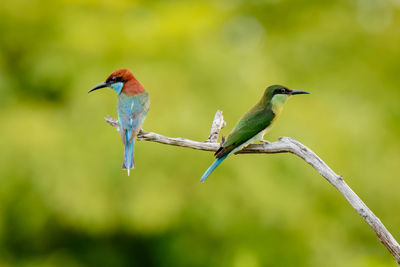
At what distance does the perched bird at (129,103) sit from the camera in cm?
197

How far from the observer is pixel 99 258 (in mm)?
6547

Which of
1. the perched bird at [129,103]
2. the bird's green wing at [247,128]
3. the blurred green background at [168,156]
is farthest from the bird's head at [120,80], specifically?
the blurred green background at [168,156]

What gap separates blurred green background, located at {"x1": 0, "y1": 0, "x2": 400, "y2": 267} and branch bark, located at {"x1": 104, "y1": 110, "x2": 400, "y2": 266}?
345 cm

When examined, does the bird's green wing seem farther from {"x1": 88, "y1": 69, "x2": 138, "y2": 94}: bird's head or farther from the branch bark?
{"x1": 88, "y1": 69, "x2": 138, "y2": 94}: bird's head

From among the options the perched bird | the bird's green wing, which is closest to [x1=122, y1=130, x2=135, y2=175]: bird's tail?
the perched bird

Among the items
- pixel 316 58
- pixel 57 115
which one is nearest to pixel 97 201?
pixel 57 115

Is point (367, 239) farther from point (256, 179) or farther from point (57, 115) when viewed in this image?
point (57, 115)

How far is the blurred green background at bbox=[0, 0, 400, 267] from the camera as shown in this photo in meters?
5.75

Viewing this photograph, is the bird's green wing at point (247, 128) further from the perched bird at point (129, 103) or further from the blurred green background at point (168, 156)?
the blurred green background at point (168, 156)

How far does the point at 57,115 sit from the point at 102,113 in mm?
792

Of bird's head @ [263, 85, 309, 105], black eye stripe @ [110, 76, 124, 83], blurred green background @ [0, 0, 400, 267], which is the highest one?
black eye stripe @ [110, 76, 124, 83]

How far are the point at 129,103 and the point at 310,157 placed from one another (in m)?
0.68

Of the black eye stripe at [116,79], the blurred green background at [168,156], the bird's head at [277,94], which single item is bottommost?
the blurred green background at [168,156]

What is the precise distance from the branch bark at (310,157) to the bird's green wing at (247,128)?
0.06 meters
